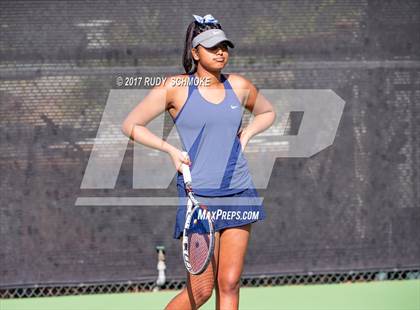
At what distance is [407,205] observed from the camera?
20.6 ft

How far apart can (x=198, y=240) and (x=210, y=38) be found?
2.97 ft

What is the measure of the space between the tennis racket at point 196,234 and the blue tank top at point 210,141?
0.09 meters

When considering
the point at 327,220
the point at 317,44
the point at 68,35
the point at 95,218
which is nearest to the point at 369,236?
the point at 327,220

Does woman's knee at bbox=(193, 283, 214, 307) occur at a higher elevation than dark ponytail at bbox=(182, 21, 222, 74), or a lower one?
lower

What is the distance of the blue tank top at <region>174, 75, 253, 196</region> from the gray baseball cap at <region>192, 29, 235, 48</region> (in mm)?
169

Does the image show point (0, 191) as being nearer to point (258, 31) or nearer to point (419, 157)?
point (258, 31)

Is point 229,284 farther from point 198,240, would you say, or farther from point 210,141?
point 210,141

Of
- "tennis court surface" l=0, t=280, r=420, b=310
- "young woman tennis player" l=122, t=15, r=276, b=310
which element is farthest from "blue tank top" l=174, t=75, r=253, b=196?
"tennis court surface" l=0, t=280, r=420, b=310

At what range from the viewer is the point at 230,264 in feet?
13.4

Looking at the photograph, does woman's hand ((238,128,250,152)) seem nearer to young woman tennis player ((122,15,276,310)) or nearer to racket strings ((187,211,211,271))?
young woman tennis player ((122,15,276,310))

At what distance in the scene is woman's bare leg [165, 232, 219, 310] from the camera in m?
4.09

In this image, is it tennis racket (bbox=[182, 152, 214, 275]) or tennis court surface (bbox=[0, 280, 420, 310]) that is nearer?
tennis racket (bbox=[182, 152, 214, 275])

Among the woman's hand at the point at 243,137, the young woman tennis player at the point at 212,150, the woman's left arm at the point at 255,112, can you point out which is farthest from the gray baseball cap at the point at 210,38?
the woman's hand at the point at 243,137

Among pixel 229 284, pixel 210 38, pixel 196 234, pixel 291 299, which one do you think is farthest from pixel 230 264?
pixel 291 299
